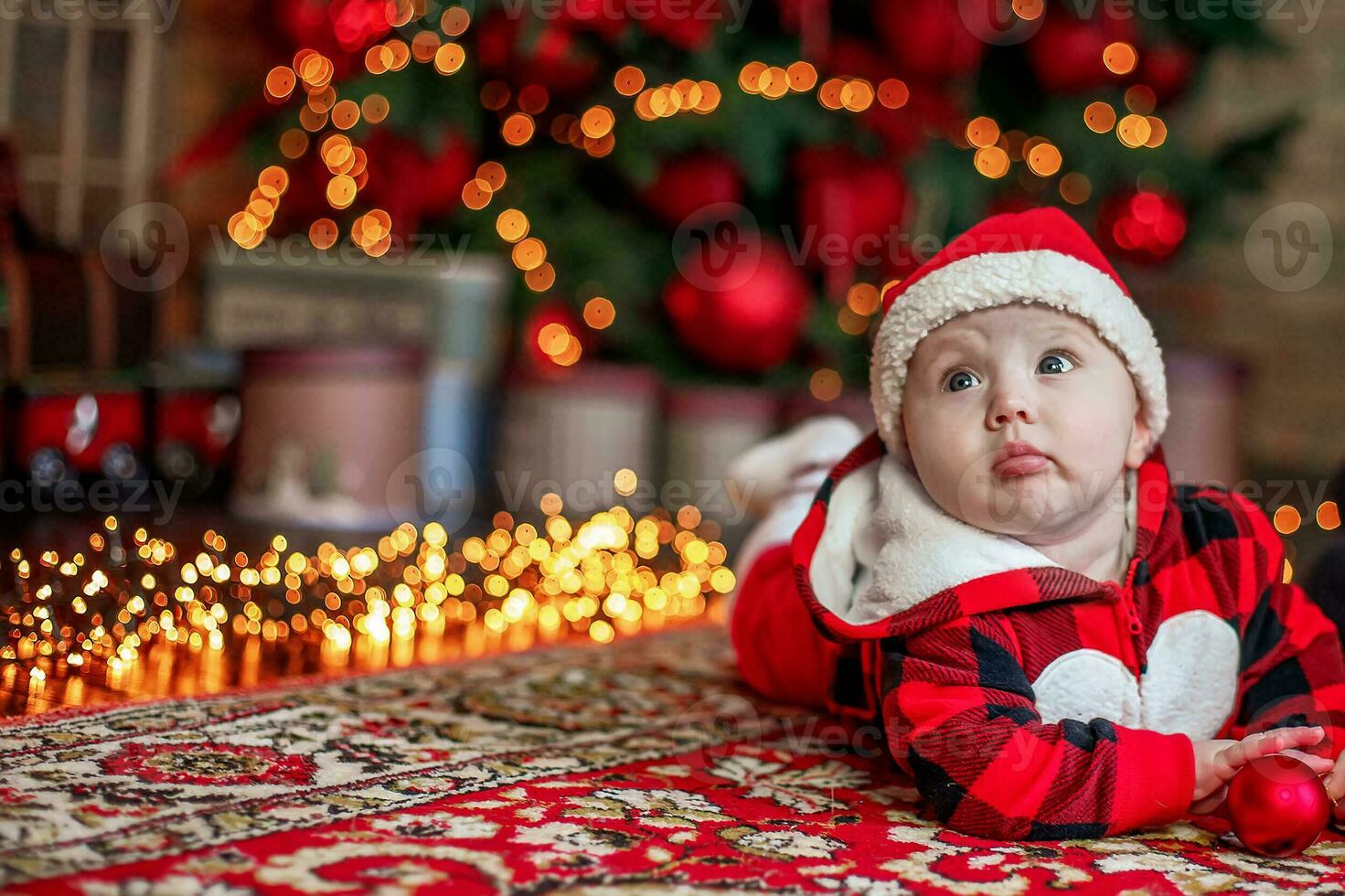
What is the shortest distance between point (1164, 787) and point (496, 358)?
1758 millimetres

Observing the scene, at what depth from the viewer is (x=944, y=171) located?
7.48 feet

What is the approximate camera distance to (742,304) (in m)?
2.24

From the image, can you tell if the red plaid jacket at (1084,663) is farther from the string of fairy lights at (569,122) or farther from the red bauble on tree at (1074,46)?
the red bauble on tree at (1074,46)

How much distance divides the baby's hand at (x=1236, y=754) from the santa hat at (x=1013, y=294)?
239 mm

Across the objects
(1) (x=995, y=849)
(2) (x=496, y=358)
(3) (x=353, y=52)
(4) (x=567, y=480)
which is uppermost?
(3) (x=353, y=52)

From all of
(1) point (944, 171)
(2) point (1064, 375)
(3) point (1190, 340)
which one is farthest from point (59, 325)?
(3) point (1190, 340)

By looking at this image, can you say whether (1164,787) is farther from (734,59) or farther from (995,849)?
(734,59)

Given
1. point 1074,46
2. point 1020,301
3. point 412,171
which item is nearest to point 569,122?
point 412,171

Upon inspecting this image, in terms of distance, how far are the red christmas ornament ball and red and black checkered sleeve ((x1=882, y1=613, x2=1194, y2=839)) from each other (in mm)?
31

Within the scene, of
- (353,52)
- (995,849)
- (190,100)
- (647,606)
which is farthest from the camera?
(190,100)

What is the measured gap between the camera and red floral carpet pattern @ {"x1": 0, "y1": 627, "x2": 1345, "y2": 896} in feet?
2.27

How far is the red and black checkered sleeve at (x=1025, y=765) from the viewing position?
799 millimetres

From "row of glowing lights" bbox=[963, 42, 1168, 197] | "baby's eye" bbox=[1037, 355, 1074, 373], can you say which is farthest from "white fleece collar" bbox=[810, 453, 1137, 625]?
"row of glowing lights" bbox=[963, 42, 1168, 197]

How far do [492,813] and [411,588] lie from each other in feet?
2.71
